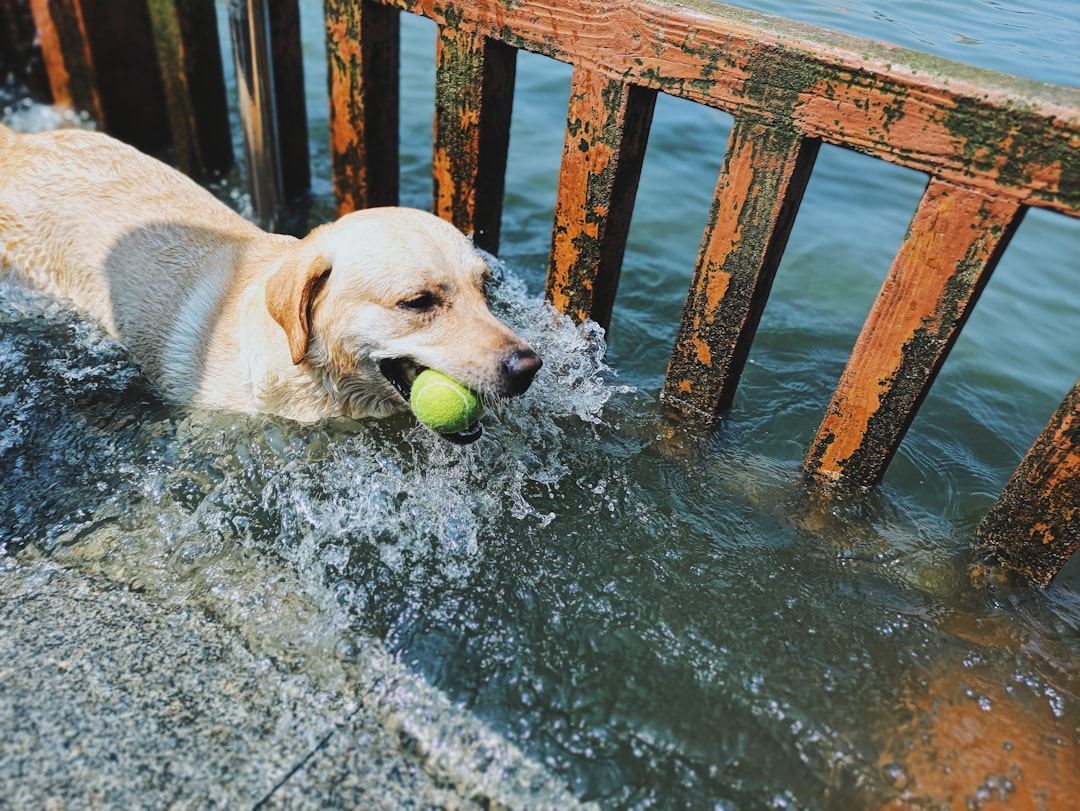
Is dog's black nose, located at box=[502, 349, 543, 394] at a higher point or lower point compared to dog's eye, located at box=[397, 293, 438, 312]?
lower

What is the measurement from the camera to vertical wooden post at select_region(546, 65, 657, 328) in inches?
130

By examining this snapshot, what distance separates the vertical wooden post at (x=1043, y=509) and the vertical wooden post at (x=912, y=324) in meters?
0.47

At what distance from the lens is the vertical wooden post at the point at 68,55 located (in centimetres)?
599

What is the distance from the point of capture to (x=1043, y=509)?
3033mm

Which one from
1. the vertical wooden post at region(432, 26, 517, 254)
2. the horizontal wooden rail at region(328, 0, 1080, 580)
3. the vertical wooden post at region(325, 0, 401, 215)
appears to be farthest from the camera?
the vertical wooden post at region(325, 0, 401, 215)

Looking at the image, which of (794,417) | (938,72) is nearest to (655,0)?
(938,72)

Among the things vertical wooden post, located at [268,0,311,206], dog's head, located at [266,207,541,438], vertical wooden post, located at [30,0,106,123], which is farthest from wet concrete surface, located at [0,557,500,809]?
vertical wooden post, located at [30,0,106,123]

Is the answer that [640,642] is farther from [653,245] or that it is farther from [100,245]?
[653,245]

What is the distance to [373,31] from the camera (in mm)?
4129

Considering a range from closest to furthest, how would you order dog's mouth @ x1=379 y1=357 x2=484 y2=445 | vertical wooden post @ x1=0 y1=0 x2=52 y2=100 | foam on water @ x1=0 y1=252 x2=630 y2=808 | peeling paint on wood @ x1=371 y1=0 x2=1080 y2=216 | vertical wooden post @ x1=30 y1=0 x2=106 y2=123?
peeling paint on wood @ x1=371 y1=0 x2=1080 y2=216
foam on water @ x1=0 y1=252 x2=630 y2=808
dog's mouth @ x1=379 y1=357 x2=484 y2=445
vertical wooden post @ x1=30 y1=0 x2=106 y2=123
vertical wooden post @ x1=0 y1=0 x2=52 y2=100

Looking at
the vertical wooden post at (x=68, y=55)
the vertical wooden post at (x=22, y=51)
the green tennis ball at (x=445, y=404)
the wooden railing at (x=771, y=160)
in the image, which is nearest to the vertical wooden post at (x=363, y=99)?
the wooden railing at (x=771, y=160)

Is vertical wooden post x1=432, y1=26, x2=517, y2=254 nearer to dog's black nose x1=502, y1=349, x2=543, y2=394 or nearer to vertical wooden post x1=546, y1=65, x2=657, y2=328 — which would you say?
vertical wooden post x1=546, y1=65, x2=657, y2=328

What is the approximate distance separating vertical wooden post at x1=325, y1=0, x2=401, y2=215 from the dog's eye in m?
1.87

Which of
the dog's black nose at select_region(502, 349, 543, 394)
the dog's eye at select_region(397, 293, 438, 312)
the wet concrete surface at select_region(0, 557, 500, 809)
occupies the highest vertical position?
the dog's eye at select_region(397, 293, 438, 312)
